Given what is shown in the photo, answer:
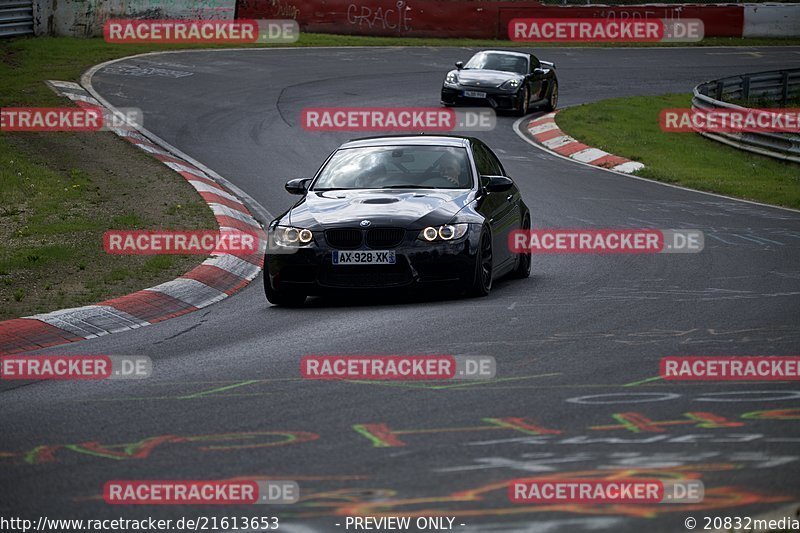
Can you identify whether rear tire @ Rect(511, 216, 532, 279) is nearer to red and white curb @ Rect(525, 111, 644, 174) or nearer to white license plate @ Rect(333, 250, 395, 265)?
white license plate @ Rect(333, 250, 395, 265)

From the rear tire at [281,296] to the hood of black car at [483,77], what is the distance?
57.5 feet

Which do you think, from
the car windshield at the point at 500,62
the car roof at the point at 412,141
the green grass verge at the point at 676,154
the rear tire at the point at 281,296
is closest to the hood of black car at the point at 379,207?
the rear tire at the point at 281,296

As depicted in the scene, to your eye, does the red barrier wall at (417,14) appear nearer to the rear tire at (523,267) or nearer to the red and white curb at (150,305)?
the red and white curb at (150,305)

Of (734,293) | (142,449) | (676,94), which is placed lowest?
(676,94)

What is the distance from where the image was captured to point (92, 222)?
48.4 feet

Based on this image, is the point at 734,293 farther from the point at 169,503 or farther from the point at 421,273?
the point at 169,503

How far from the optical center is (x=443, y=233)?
11.0 m

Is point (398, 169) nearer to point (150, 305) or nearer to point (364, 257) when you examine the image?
point (364, 257)

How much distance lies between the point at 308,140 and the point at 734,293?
13.5 meters

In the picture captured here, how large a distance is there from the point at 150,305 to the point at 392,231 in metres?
2.16

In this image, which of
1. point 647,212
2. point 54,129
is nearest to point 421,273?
point 647,212

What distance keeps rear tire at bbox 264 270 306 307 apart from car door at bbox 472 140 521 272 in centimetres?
182

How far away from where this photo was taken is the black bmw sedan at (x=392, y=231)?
10938mm

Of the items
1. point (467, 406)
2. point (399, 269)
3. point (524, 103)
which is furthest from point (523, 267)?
point (524, 103)
